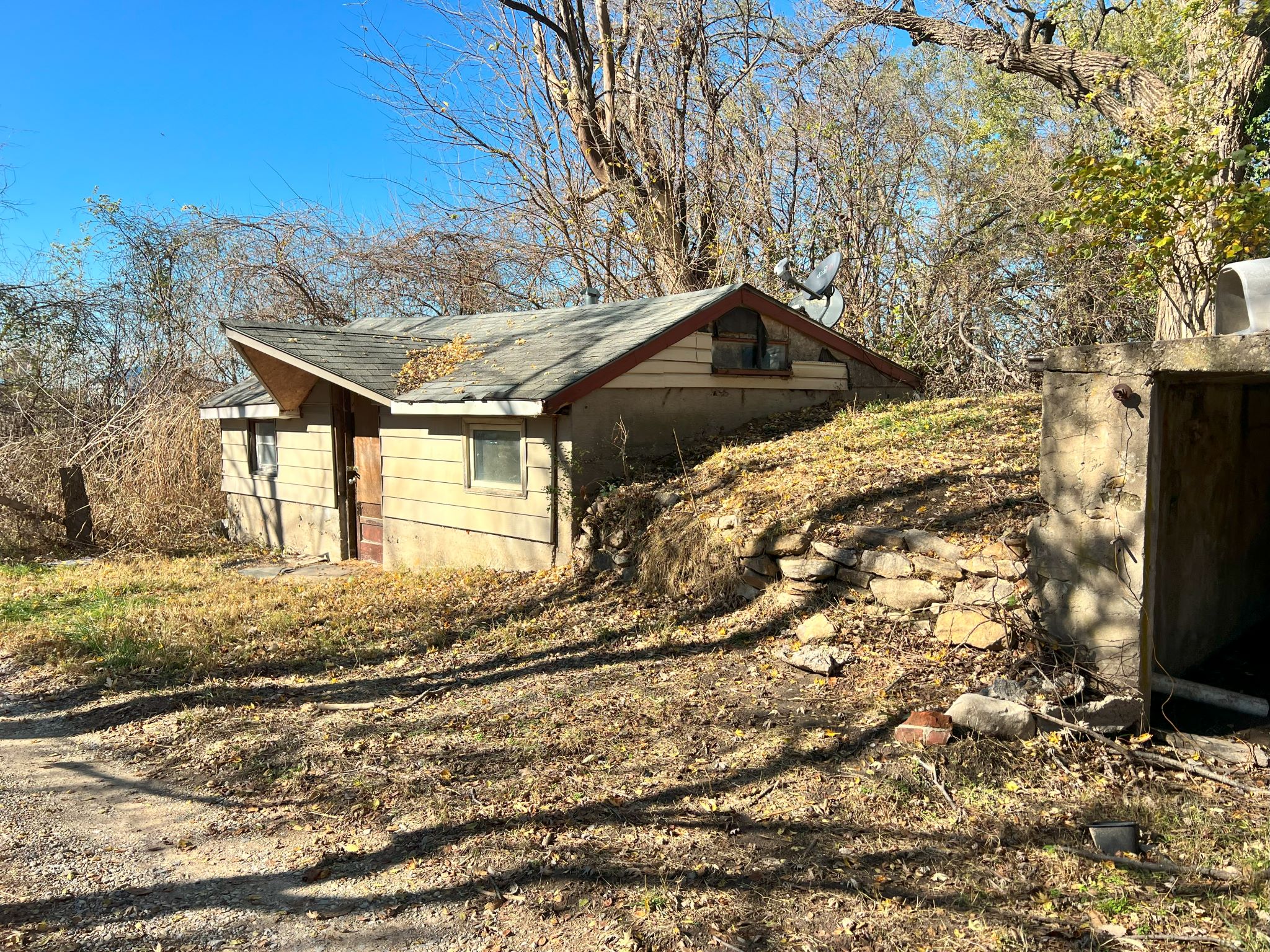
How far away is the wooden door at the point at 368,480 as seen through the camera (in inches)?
487

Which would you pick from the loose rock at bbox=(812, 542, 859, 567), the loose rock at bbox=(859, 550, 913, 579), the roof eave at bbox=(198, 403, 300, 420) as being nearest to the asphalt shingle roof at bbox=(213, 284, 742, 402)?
the roof eave at bbox=(198, 403, 300, 420)

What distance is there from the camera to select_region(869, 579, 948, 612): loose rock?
20.4 ft

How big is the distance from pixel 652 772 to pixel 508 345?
26.3 feet

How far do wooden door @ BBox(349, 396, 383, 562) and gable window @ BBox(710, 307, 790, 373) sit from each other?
5075 mm

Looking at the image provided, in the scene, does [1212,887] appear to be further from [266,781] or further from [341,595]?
[341,595]

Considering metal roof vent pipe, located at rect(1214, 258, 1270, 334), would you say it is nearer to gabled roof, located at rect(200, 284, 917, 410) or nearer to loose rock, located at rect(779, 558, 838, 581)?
loose rock, located at rect(779, 558, 838, 581)

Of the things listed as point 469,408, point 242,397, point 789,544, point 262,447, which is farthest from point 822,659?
Answer: point 242,397

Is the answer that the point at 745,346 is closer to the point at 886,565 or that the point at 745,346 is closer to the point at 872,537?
the point at 872,537

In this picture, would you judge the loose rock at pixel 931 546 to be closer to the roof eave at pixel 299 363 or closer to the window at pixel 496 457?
the window at pixel 496 457

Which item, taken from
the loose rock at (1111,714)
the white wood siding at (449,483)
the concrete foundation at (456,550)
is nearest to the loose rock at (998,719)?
the loose rock at (1111,714)

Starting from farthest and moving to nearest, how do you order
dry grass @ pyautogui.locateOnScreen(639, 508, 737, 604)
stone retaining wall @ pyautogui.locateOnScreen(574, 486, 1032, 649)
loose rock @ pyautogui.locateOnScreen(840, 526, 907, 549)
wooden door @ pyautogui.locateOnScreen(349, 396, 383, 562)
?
wooden door @ pyautogui.locateOnScreen(349, 396, 383, 562) < dry grass @ pyautogui.locateOnScreen(639, 508, 737, 604) < loose rock @ pyautogui.locateOnScreen(840, 526, 907, 549) < stone retaining wall @ pyautogui.locateOnScreen(574, 486, 1032, 649)

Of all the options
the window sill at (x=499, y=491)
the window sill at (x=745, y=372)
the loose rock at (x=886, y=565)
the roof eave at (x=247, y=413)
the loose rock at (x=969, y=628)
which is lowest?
the loose rock at (x=969, y=628)

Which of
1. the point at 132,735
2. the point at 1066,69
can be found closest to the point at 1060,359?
the point at 132,735

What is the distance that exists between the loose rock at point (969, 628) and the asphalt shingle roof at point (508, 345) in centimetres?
447
